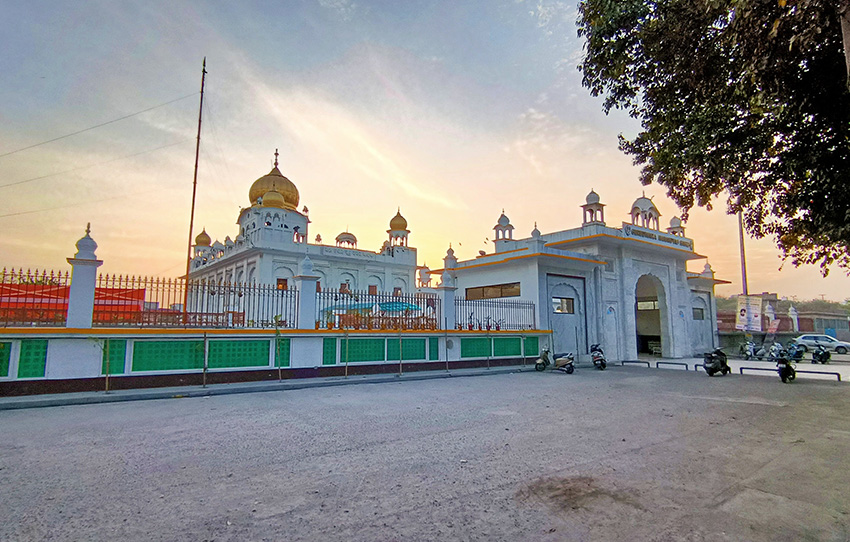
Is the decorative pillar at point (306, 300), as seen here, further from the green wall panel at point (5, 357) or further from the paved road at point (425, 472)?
the green wall panel at point (5, 357)

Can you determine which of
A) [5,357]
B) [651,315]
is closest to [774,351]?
[651,315]

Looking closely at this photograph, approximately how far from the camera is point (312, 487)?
156 inches

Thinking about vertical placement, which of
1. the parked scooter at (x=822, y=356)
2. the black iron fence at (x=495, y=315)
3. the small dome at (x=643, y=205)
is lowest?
the parked scooter at (x=822, y=356)

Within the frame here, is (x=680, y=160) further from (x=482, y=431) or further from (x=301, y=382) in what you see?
(x=301, y=382)

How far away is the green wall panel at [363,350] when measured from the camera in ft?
42.9

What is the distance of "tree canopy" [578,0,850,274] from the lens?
6.23 meters

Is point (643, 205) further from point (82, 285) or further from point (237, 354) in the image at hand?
point (82, 285)

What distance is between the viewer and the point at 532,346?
709 inches

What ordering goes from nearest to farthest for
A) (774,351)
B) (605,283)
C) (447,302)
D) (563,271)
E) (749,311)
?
(447,302) < (563,271) < (774,351) < (605,283) < (749,311)

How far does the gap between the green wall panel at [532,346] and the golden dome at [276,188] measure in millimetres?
21909

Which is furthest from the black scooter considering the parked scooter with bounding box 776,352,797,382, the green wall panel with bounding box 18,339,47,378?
the green wall panel with bounding box 18,339,47,378

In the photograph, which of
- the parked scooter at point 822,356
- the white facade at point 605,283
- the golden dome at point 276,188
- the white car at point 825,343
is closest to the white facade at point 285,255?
the golden dome at point 276,188

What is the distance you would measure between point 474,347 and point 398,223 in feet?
80.3

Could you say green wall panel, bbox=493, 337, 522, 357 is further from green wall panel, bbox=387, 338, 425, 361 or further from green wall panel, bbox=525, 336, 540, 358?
green wall panel, bbox=387, 338, 425, 361
